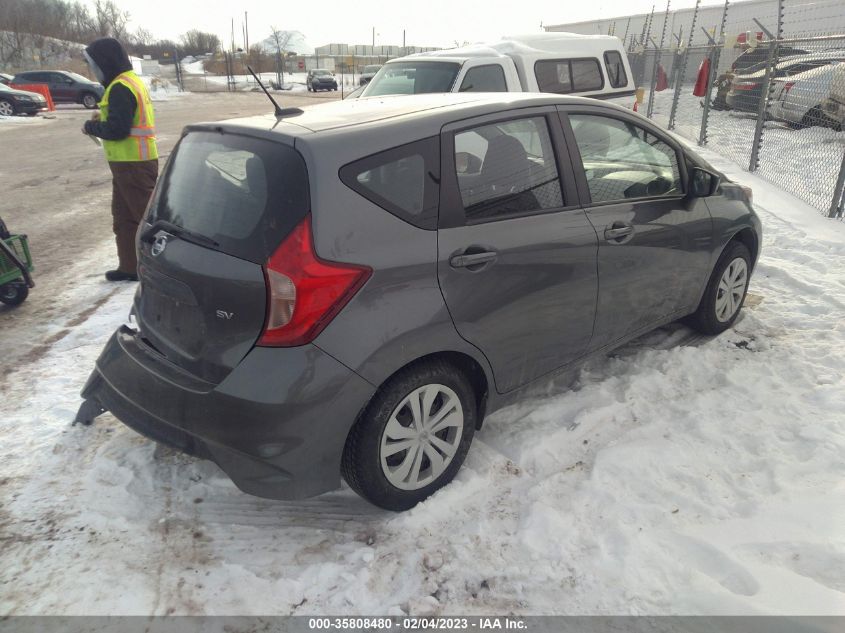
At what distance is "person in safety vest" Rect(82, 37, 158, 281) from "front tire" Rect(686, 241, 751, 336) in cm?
440

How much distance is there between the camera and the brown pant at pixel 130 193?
5410 millimetres

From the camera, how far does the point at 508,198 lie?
9.63ft

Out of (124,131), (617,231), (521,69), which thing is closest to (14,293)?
(124,131)

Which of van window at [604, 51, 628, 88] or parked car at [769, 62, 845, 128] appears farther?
van window at [604, 51, 628, 88]

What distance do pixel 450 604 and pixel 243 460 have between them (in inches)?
37.4

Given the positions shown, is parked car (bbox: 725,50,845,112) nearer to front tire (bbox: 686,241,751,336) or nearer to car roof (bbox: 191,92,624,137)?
front tire (bbox: 686,241,751,336)

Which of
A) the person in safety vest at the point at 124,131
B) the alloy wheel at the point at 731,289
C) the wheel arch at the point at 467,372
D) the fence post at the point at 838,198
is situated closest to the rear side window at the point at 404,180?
the wheel arch at the point at 467,372

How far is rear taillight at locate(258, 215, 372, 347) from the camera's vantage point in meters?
2.30

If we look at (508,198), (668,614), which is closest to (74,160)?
(508,198)

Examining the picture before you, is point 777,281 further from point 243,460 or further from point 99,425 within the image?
point 99,425

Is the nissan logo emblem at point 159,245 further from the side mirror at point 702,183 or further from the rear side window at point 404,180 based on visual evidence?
the side mirror at point 702,183

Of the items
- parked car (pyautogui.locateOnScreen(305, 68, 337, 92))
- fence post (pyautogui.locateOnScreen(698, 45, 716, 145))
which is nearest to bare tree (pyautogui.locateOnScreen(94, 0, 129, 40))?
→ parked car (pyautogui.locateOnScreen(305, 68, 337, 92))

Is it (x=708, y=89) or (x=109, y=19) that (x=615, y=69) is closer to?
(x=708, y=89)

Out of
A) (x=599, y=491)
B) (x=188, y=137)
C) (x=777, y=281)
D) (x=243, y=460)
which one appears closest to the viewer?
(x=243, y=460)
